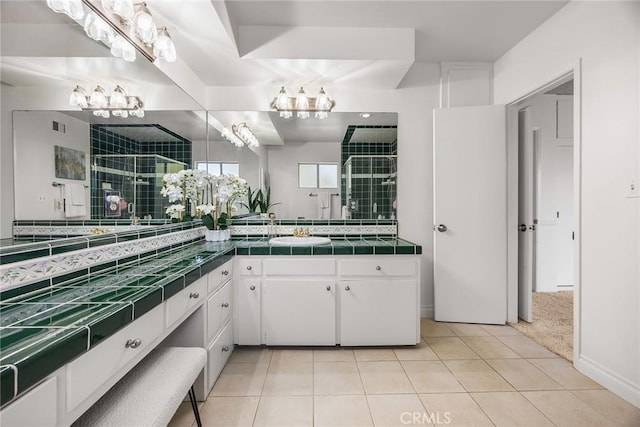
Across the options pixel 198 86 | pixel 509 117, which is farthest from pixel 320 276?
pixel 509 117

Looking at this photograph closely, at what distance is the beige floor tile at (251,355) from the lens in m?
2.19

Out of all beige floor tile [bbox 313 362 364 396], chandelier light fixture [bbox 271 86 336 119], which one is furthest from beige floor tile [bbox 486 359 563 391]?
chandelier light fixture [bbox 271 86 336 119]

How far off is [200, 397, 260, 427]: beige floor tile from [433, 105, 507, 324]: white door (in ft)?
6.29

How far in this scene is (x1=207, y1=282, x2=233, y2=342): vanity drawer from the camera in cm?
180

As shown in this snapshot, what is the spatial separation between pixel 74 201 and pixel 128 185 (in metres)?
0.39

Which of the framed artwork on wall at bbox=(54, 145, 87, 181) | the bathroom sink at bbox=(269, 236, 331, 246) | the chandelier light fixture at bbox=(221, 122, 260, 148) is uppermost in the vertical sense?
the chandelier light fixture at bbox=(221, 122, 260, 148)

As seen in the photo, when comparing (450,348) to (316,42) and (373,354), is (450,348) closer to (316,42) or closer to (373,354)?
(373,354)

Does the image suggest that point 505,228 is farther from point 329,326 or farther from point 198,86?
point 198,86

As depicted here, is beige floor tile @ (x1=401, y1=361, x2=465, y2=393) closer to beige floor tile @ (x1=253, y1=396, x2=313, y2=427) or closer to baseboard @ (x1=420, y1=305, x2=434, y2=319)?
beige floor tile @ (x1=253, y1=396, x2=313, y2=427)

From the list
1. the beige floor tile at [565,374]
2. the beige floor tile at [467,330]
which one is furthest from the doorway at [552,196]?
the beige floor tile at [565,374]

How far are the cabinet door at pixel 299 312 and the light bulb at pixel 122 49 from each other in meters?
1.56

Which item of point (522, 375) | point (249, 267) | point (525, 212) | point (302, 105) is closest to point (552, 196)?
point (525, 212)

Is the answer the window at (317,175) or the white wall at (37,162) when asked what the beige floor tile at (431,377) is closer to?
the window at (317,175)

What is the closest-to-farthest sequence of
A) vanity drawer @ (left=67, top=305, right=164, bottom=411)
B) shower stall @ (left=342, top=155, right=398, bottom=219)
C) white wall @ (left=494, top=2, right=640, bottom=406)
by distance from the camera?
vanity drawer @ (left=67, top=305, right=164, bottom=411) < white wall @ (left=494, top=2, right=640, bottom=406) < shower stall @ (left=342, top=155, right=398, bottom=219)
